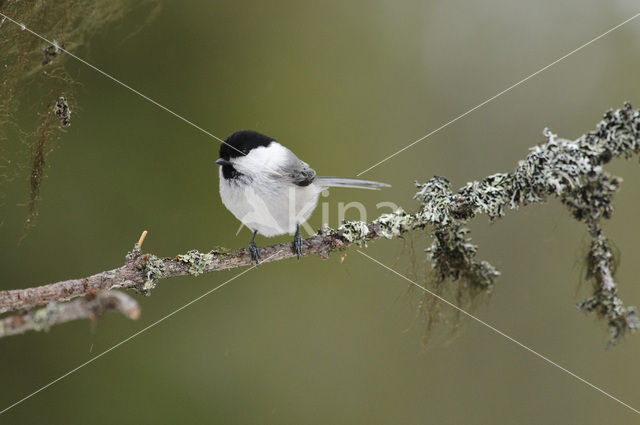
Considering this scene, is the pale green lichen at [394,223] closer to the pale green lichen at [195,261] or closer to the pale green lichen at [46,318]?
the pale green lichen at [195,261]

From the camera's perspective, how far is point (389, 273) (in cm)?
178

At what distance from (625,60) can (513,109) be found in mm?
510

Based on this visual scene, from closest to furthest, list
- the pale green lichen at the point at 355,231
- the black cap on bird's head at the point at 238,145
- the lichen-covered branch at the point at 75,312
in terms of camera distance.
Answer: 1. the lichen-covered branch at the point at 75,312
2. the pale green lichen at the point at 355,231
3. the black cap on bird's head at the point at 238,145

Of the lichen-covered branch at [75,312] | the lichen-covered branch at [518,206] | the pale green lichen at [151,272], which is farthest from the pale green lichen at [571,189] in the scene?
the lichen-covered branch at [75,312]

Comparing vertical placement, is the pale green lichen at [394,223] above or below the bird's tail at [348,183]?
below

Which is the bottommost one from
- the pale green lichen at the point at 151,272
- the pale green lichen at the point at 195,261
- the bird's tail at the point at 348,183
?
the pale green lichen at the point at 151,272

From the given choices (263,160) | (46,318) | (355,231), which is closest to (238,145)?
(263,160)

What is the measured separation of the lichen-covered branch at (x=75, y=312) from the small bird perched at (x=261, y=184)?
2.23 feet

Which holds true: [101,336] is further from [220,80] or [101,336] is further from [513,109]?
[513,109]

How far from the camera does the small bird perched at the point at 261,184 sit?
131 centimetres

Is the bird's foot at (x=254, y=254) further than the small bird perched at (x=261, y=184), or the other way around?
the small bird perched at (x=261, y=184)

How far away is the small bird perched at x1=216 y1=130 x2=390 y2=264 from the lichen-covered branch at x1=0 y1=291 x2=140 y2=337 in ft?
2.23

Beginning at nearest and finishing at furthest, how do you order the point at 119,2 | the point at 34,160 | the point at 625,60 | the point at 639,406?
the point at 34,160
the point at 119,2
the point at 639,406
the point at 625,60

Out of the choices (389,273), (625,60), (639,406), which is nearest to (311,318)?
(389,273)
